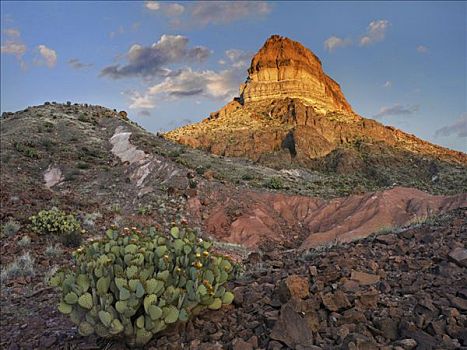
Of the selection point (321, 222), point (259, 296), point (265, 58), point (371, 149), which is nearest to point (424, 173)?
point (371, 149)

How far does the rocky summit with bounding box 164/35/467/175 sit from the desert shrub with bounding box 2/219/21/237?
37.3 metres

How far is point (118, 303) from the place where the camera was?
398 cm

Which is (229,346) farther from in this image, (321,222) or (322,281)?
(321,222)

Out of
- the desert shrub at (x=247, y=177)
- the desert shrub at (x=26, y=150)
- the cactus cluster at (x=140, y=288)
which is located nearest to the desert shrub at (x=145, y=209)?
the desert shrub at (x=26, y=150)

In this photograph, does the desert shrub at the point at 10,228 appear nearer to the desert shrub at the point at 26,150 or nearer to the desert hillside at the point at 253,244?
the desert hillside at the point at 253,244

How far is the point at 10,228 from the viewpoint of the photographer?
11836mm

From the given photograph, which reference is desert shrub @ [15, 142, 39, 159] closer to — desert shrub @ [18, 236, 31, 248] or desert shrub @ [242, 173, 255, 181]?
desert shrub @ [242, 173, 255, 181]

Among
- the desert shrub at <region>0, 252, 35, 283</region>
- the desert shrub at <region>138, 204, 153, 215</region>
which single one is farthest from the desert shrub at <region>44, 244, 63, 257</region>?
the desert shrub at <region>138, 204, 153, 215</region>

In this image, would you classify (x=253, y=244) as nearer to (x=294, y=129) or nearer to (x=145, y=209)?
(x=145, y=209)

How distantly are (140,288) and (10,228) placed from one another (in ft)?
31.0

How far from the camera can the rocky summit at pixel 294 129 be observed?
2188 inches

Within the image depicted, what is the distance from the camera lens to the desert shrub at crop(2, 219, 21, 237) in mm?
11647

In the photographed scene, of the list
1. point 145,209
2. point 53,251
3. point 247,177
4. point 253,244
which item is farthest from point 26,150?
point 53,251

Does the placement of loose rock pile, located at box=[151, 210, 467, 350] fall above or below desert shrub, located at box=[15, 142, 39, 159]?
below
